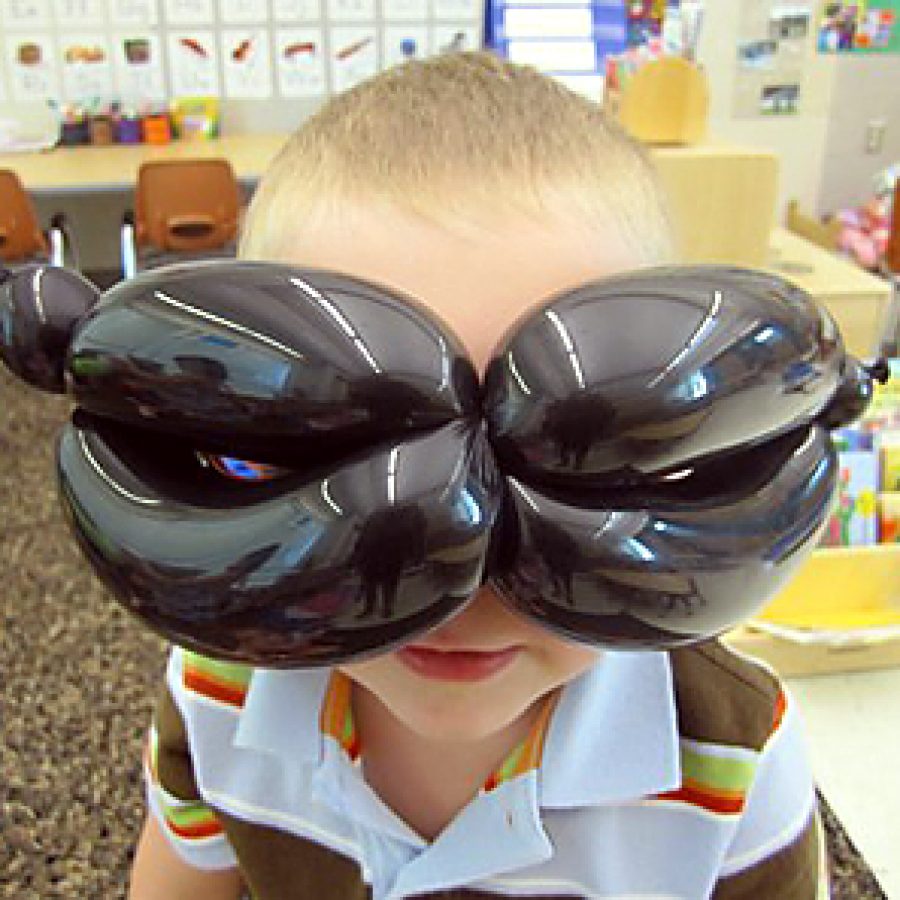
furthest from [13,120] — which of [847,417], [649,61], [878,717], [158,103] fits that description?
[847,417]

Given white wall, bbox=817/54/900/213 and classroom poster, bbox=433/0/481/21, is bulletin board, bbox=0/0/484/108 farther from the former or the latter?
white wall, bbox=817/54/900/213

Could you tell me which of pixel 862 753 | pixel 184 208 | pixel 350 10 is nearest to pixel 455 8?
pixel 350 10

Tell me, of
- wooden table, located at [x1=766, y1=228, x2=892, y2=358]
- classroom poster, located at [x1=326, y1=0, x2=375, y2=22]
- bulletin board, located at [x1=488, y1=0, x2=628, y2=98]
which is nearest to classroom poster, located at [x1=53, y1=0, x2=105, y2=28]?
classroom poster, located at [x1=326, y1=0, x2=375, y2=22]

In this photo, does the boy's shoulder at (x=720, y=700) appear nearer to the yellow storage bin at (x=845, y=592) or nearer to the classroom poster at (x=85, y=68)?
the yellow storage bin at (x=845, y=592)

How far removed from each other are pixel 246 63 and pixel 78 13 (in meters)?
0.52

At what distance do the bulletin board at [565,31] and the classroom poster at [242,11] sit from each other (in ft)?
2.41

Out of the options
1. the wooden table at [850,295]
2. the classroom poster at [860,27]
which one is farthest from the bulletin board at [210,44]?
the wooden table at [850,295]

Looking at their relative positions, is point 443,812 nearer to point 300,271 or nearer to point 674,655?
point 674,655

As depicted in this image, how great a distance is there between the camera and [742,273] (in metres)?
0.30

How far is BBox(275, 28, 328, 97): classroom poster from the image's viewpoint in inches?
122

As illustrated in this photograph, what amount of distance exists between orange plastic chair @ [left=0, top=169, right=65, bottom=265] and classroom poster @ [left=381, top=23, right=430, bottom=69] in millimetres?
1206

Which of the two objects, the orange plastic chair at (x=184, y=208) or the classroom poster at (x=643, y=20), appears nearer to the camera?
the orange plastic chair at (x=184, y=208)

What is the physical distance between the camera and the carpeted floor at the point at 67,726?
1.12m

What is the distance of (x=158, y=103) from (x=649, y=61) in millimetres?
1993
